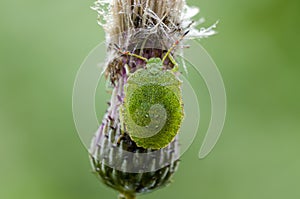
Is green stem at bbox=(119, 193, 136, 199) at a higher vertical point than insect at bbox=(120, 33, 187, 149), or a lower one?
lower

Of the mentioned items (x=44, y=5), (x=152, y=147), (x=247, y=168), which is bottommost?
(x=247, y=168)

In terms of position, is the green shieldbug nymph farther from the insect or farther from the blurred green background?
the blurred green background

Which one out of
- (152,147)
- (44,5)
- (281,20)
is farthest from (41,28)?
(152,147)

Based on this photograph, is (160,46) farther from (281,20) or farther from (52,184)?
(281,20)

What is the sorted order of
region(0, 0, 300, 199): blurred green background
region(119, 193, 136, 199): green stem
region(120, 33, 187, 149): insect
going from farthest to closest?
region(0, 0, 300, 199): blurred green background, region(119, 193, 136, 199): green stem, region(120, 33, 187, 149): insect

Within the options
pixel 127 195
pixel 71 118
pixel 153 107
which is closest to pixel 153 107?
pixel 153 107

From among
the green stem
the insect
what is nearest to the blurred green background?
the green stem

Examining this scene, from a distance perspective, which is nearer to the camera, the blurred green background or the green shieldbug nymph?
the green shieldbug nymph
